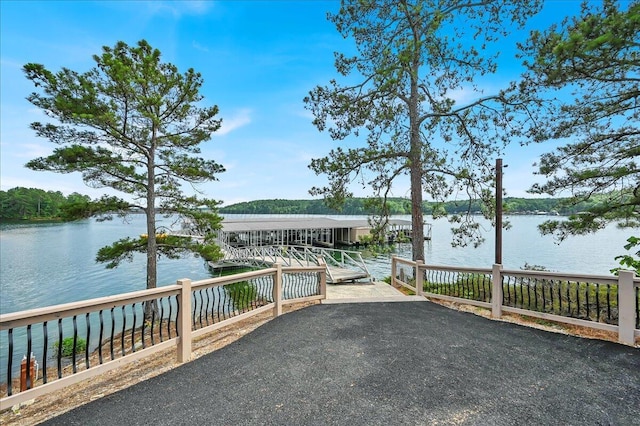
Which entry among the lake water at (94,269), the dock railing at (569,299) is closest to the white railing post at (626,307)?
the dock railing at (569,299)

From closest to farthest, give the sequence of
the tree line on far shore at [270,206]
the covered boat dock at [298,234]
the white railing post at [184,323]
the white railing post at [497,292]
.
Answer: the white railing post at [184,323]
the white railing post at [497,292]
the tree line on far shore at [270,206]
the covered boat dock at [298,234]

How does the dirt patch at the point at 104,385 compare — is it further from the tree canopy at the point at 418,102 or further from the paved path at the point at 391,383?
the tree canopy at the point at 418,102

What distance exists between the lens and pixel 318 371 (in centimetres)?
347

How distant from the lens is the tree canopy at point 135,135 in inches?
322

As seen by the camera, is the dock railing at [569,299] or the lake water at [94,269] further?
the lake water at [94,269]

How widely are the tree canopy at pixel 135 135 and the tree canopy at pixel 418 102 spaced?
430cm

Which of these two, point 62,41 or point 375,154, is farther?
point 375,154

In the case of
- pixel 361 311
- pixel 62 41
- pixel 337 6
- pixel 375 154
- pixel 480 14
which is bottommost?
pixel 361 311

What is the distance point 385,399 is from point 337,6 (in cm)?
1025

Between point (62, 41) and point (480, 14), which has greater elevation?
point (480, 14)

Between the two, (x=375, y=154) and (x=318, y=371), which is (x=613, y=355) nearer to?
(x=318, y=371)

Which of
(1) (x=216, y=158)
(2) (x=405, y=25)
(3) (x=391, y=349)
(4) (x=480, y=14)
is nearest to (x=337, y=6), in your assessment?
(2) (x=405, y=25)

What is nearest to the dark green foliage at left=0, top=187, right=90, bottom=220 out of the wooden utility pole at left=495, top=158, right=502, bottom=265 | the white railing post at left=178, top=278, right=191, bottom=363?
the white railing post at left=178, top=278, right=191, bottom=363

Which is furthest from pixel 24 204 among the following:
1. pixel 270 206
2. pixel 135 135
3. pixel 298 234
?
pixel 135 135
